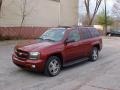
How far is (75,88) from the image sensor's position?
24.6 feet

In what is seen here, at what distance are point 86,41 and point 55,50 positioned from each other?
261 cm

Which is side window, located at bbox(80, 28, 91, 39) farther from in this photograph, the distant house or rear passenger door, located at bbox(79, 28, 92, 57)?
the distant house

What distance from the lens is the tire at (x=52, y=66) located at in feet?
29.0

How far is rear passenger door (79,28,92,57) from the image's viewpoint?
1107cm

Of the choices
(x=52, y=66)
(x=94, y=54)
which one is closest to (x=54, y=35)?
(x=52, y=66)

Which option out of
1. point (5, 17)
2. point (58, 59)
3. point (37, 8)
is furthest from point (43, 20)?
point (58, 59)

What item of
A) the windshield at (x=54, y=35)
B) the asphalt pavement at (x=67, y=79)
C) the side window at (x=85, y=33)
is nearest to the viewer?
the asphalt pavement at (x=67, y=79)

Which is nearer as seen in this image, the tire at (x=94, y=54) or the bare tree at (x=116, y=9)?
the tire at (x=94, y=54)

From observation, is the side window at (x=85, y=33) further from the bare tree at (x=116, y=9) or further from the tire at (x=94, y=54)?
the bare tree at (x=116, y=9)

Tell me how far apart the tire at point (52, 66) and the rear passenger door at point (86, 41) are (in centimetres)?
211

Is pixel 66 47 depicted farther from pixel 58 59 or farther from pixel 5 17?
pixel 5 17

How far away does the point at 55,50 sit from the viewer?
909cm

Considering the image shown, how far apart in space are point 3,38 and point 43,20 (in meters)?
7.76

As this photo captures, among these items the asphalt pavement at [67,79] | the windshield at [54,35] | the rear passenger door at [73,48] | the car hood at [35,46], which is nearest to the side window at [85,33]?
the rear passenger door at [73,48]
